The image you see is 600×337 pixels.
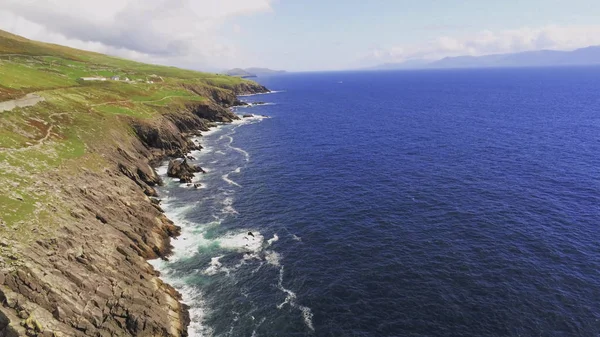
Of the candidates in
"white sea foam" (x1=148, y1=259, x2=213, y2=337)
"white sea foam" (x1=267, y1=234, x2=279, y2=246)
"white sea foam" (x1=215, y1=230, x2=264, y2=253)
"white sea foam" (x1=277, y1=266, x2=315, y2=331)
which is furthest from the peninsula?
"white sea foam" (x1=267, y1=234, x2=279, y2=246)

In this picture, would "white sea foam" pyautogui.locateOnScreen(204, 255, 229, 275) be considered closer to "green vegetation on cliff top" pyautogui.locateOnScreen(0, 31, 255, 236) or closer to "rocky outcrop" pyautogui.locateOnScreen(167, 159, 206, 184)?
"green vegetation on cliff top" pyautogui.locateOnScreen(0, 31, 255, 236)

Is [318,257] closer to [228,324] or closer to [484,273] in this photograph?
[228,324]

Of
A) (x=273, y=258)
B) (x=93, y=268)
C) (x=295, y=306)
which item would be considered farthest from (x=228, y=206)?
(x=295, y=306)

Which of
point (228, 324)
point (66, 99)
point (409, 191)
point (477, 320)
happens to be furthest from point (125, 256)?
point (66, 99)

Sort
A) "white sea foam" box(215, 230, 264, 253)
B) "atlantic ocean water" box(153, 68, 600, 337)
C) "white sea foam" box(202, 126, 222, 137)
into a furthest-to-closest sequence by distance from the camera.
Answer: "white sea foam" box(202, 126, 222, 137) → "white sea foam" box(215, 230, 264, 253) → "atlantic ocean water" box(153, 68, 600, 337)

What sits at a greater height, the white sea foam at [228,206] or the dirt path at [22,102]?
the dirt path at [22,102]

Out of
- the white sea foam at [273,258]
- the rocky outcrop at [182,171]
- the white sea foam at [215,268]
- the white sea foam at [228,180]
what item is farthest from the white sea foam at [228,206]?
the white sea foam at [273,258]

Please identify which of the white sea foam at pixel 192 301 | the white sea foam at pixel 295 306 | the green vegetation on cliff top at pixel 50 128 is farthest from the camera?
the green vegetation on cliff top at pixel 50 128

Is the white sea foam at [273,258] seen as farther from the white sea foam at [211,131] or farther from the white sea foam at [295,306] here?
the white sea foam at [211,131]
